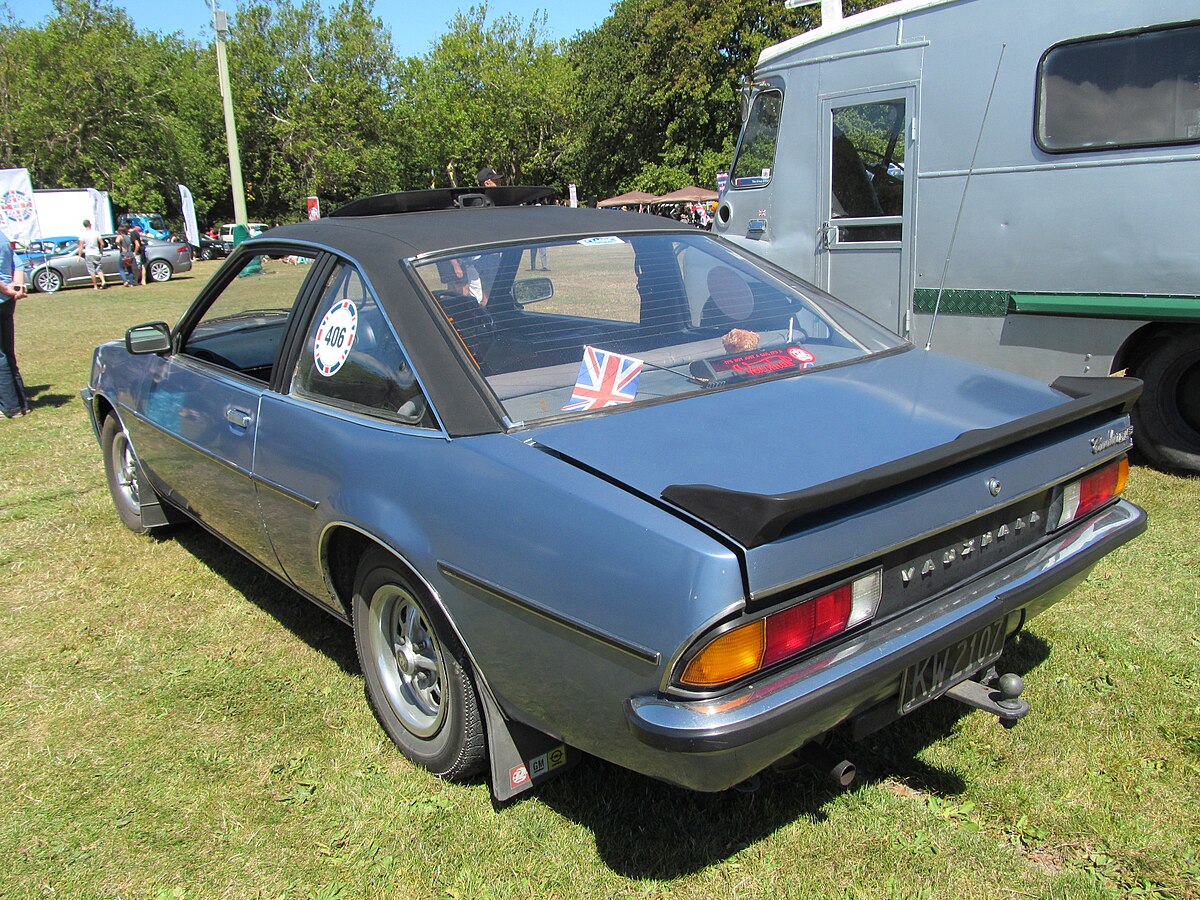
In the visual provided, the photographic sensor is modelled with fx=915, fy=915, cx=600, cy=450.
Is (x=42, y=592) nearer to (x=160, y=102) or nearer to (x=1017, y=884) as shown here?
(x=1017, y=884)

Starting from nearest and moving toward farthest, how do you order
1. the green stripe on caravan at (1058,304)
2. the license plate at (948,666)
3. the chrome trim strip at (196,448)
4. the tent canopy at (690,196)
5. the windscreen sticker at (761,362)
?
1. the license plate at (948,666)
2. the windscreen sticker at (761,362)
3. the chrome trim strip at (196,448)
4. the green stripe on caravan at (1058,304)
5. the tent canopy at (690,196)

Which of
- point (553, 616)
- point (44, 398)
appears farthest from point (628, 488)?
point (44, 398)

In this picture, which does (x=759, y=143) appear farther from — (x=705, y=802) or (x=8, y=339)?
(x=8, y=339)

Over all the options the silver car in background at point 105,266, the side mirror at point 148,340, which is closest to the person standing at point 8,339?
the side mirror at point 148,340

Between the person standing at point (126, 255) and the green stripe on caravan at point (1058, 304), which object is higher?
the person standing at point (126, 255)

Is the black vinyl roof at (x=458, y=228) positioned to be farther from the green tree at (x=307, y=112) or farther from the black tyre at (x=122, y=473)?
the green tree at (x=307, y=112)

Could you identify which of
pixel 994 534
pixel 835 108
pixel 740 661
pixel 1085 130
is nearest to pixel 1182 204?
pixel 1085 130

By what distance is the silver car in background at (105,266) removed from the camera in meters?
22.8

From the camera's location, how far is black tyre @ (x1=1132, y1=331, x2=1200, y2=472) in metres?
5.09

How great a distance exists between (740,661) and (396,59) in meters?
58.7

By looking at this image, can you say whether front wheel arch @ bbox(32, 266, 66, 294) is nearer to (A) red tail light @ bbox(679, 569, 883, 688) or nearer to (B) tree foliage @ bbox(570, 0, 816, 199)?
(B) tree foliage @ bbox(570, 0, 816, 199)

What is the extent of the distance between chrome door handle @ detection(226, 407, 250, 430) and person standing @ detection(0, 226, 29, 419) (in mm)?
5752

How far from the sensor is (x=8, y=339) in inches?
318

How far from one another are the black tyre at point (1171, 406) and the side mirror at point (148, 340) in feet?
16.6
